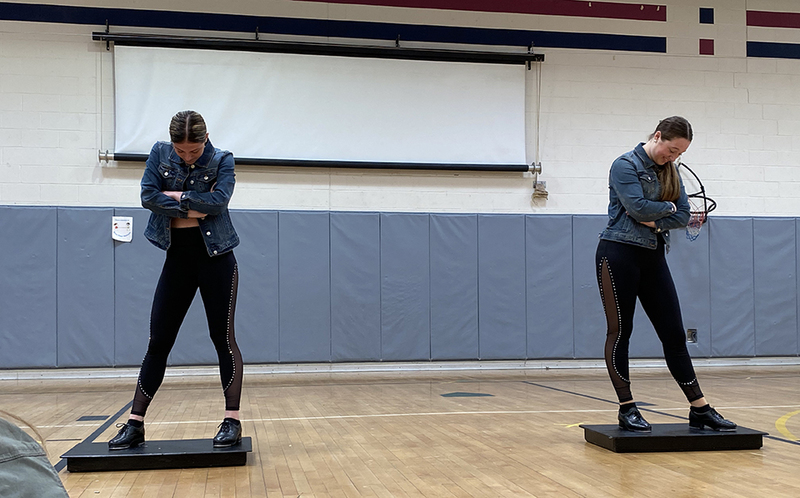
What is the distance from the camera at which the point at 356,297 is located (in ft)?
24.8

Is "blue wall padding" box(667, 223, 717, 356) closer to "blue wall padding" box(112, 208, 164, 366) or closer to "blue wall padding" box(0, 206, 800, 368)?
"blue wall padding" box(0, 206, 800, 368)

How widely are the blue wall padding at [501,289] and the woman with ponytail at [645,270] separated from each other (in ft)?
15.1

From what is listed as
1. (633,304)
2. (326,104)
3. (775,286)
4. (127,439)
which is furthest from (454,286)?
(127,439)

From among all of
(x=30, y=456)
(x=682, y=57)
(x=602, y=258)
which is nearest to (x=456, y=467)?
(x=602, y=258)

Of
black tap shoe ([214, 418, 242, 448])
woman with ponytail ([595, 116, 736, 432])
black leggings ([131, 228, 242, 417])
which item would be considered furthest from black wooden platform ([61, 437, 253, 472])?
woman with ponytail ([595, 116, 736, 432])

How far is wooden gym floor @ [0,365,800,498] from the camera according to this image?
248cm

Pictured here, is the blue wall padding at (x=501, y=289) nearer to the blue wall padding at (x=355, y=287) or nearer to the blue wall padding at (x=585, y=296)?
the blue wall padding at (x=585, y=296)

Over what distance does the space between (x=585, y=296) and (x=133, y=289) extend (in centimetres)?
473

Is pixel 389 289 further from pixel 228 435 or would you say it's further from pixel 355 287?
pixel 228 435

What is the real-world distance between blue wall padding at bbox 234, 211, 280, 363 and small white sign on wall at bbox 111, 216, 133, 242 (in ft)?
3.38

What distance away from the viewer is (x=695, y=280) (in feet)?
26.4

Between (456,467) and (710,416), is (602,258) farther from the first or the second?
(456,467)

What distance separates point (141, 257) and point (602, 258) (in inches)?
210

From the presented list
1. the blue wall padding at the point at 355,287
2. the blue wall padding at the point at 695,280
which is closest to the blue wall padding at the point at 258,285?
the blue wall padding at the point at 355,287
